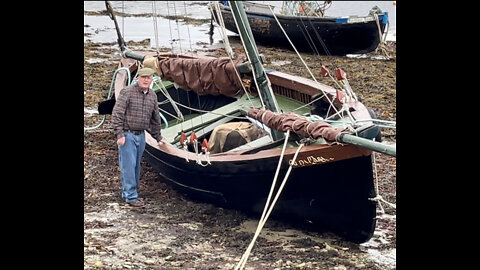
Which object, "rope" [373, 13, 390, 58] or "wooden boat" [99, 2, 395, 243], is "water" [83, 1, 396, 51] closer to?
"rope" [373, 13, 390, 58]

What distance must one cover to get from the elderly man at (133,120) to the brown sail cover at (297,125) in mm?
1196

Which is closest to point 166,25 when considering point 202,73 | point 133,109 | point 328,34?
point 328,34

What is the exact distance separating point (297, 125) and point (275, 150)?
319 millimetres

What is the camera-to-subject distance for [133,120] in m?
7.72

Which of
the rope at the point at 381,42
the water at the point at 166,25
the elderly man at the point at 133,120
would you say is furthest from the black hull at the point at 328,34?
the elderly man at the point at 133,120

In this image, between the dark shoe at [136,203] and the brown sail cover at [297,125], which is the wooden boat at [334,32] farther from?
the brown sail cover at [297,125]

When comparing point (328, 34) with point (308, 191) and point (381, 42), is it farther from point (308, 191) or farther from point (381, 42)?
point (308, 191)

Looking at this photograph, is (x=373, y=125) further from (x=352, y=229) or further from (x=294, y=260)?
(x=294, y=260)

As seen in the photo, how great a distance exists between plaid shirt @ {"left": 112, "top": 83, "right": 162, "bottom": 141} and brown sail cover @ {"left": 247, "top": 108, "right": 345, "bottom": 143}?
1186 millimetres

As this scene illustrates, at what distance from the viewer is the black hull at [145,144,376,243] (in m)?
6.51

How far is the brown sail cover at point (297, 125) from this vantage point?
6.30 metres

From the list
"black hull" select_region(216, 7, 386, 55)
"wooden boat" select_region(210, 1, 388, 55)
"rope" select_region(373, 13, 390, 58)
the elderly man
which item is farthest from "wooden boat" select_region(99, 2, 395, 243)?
"rope" select_region(373, 13, 390, 58)

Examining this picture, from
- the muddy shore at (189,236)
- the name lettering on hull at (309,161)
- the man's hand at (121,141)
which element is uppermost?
the name lettering on hull at (309,161)
